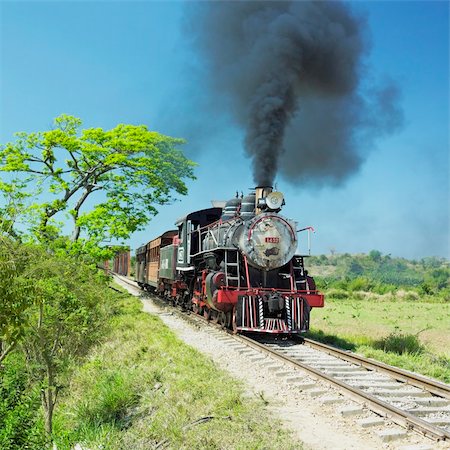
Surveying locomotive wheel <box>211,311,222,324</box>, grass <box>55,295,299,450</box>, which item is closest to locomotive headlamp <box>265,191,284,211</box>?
locomotive wheel <box>211,311,222,324</box>

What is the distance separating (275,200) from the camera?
38.7ft

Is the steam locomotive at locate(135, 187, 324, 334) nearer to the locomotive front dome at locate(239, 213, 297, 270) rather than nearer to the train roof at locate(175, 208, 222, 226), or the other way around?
the locomotive front dome at locate(239, 213, 297, 270)

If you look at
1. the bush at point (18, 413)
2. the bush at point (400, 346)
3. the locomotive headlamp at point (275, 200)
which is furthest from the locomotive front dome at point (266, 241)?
the bush at point (18, 413)

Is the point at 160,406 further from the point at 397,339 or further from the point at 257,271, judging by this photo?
the point at 397,339

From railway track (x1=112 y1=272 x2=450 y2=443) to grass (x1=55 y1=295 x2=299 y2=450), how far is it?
3.93 feet

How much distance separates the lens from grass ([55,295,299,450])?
5254 millimetres

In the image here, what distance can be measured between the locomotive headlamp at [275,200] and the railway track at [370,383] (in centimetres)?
320

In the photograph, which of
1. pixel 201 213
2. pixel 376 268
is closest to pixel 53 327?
pixel 201 213

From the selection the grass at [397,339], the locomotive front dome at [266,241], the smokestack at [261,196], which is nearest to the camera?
the grass at [397,339]

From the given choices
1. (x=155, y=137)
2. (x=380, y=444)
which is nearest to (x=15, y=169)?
(x=155, y=137)

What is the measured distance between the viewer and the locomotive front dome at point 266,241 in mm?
11438

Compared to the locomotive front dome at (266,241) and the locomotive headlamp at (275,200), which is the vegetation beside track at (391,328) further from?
the locomotive headlamp at (275,200)

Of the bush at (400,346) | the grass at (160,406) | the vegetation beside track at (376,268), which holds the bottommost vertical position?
the grass at (160,406)

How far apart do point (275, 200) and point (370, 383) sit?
5.35m
